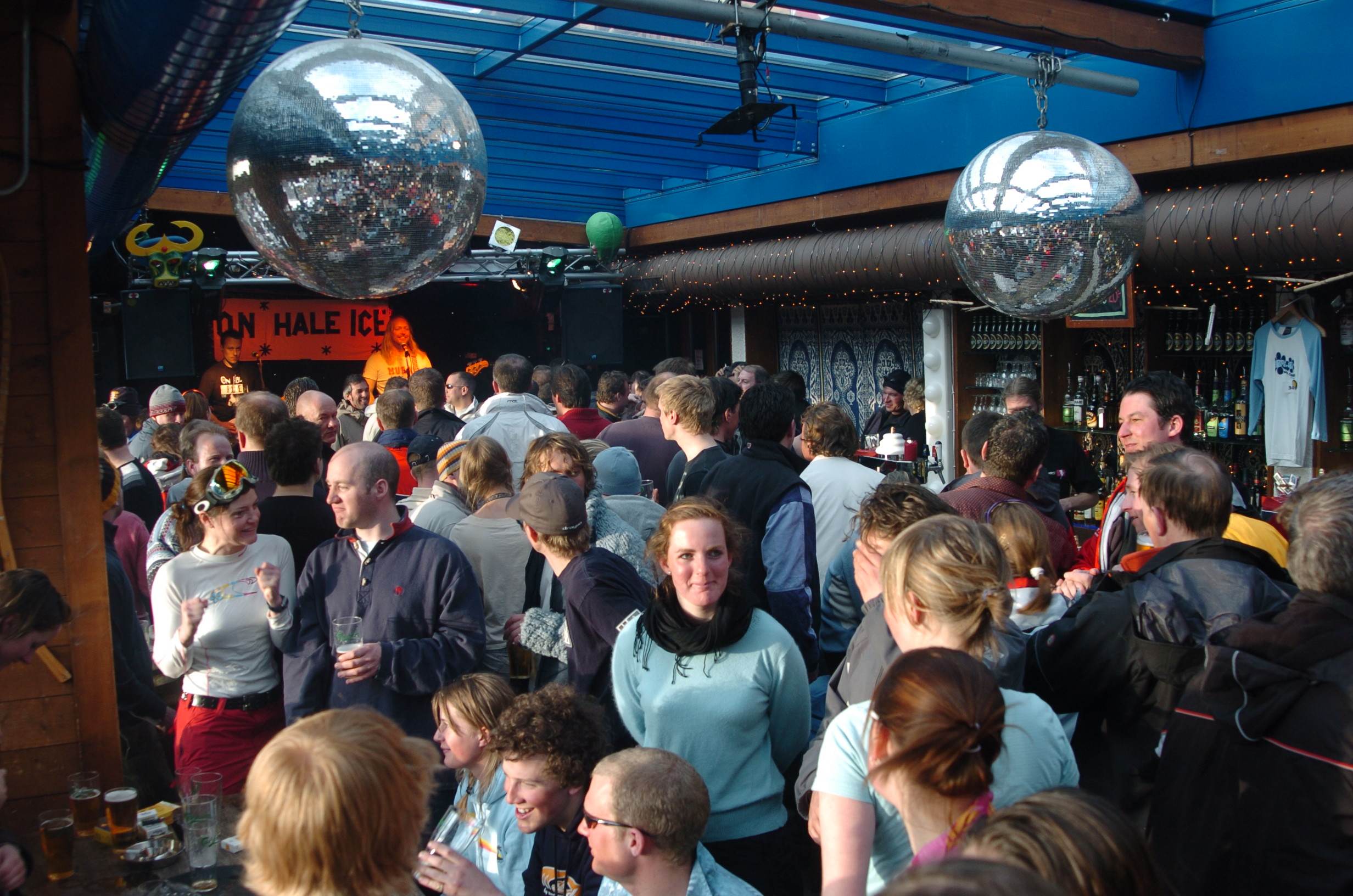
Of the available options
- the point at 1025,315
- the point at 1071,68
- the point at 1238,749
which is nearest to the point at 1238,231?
the point at 1071,68

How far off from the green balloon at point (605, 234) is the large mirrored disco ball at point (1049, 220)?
6.76m

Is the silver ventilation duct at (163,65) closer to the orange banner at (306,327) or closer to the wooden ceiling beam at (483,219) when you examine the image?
the wooden ceiling beam at (483,219)

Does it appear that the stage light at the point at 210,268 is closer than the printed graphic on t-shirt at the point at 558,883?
No

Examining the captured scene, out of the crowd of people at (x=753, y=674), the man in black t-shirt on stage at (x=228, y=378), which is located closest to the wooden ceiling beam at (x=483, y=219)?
the man in black t-shirt on stage at (x=228, y=378)

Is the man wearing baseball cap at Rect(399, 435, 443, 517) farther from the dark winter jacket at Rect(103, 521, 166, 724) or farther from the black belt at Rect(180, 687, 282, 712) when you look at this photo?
the black belt at Rect(180, 687, 282, 712)

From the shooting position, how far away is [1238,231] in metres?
5.12

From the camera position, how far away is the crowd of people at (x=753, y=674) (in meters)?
1.47

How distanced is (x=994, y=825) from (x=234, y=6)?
1.75 metres

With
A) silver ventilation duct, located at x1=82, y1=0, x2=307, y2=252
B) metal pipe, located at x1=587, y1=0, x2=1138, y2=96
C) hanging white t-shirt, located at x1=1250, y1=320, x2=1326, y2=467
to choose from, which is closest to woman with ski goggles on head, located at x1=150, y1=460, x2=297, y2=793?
silver ventilation duct, located at x1=82, y1=0, x2=307, y2=252

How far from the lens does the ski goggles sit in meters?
2.87

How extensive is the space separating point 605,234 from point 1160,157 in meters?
4.95

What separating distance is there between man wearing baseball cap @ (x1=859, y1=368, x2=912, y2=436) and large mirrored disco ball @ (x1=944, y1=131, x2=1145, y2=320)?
480 centimetres

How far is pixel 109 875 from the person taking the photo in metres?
2.25

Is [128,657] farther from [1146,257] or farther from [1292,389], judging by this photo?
[1292,389]
